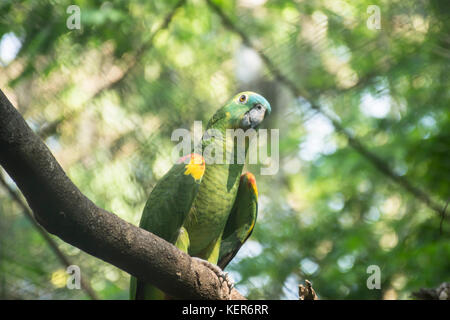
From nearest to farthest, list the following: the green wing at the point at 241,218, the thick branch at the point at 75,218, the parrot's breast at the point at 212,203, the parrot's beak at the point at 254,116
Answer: the thick branch at the point at 75,218, the parrot's breast at the point at 212,203, the parrot's beak at the point at 254,116, the green wing at the point at 241,218

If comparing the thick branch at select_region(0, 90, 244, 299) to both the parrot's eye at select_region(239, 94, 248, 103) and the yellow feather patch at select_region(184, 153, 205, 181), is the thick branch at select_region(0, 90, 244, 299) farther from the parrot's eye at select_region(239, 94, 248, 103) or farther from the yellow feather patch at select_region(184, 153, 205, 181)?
the parrot's eye at select_region(239, 94, 248, 103)

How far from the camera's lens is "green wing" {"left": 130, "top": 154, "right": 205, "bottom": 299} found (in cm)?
257

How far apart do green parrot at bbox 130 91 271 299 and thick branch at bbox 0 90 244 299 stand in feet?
1.41

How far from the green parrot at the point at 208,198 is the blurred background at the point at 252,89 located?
1.21 m

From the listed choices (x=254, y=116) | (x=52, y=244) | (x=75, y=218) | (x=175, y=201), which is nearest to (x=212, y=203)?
(x=175, y=201)

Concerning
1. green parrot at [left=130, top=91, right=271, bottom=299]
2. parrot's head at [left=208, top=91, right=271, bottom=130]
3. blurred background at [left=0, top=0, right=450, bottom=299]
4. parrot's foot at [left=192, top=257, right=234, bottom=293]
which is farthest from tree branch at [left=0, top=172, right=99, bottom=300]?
parrot's head at [left=208, top=91, right=271, bottom=130]

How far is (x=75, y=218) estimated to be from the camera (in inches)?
64.5

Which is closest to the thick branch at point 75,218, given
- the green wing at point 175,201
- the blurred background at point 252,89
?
the green wing at point 175,201

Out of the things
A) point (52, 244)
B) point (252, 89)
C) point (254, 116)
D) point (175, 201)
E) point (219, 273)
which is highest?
point (252, 89)

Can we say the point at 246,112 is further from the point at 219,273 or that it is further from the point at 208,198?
the point at 219,273

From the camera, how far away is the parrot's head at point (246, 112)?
2848 millimetres

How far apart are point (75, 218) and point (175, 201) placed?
3.21ft

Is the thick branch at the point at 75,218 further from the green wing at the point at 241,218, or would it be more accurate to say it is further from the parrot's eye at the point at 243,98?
the parrot's eye at the point at 243,98

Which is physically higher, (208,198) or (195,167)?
(195,167)
